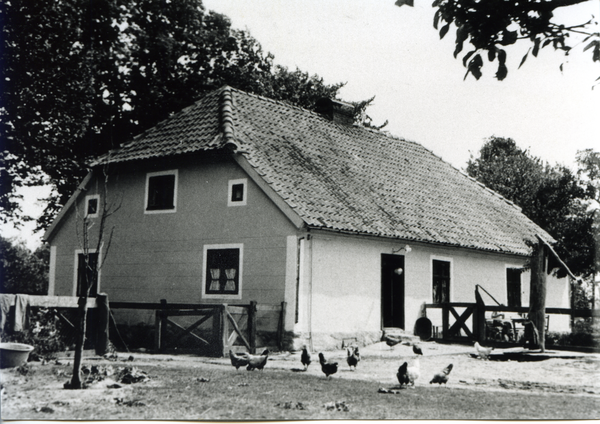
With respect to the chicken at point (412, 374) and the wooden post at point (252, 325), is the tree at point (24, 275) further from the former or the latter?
the chicken at point (412, 374)

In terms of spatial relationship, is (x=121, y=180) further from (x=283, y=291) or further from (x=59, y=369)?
(x=59, y=369)

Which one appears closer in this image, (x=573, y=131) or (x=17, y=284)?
(x=573, y=131)

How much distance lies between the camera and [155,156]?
653 inches

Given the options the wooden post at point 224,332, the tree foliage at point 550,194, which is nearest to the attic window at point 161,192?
the wooden post at point 224,332

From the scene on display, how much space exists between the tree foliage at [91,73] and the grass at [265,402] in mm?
2905

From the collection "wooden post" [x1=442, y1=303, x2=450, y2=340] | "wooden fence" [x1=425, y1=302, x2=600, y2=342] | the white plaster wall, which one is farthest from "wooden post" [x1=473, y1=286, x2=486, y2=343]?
the white plaster wall

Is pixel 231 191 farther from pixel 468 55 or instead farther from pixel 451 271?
pixel 468 55

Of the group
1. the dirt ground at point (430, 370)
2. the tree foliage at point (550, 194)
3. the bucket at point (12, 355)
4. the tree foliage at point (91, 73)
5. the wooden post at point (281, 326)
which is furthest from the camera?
the tree foliage at point (550, 194)

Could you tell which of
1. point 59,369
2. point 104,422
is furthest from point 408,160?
point 104,422

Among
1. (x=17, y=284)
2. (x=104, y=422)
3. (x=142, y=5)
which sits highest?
(x=142, y=5)

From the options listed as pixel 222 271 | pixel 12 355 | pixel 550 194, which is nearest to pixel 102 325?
pixel 222 271

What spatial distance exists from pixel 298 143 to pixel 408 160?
526cm

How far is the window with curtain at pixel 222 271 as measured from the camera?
15.5 meters

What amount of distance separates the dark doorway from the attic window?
5426 millimetres
